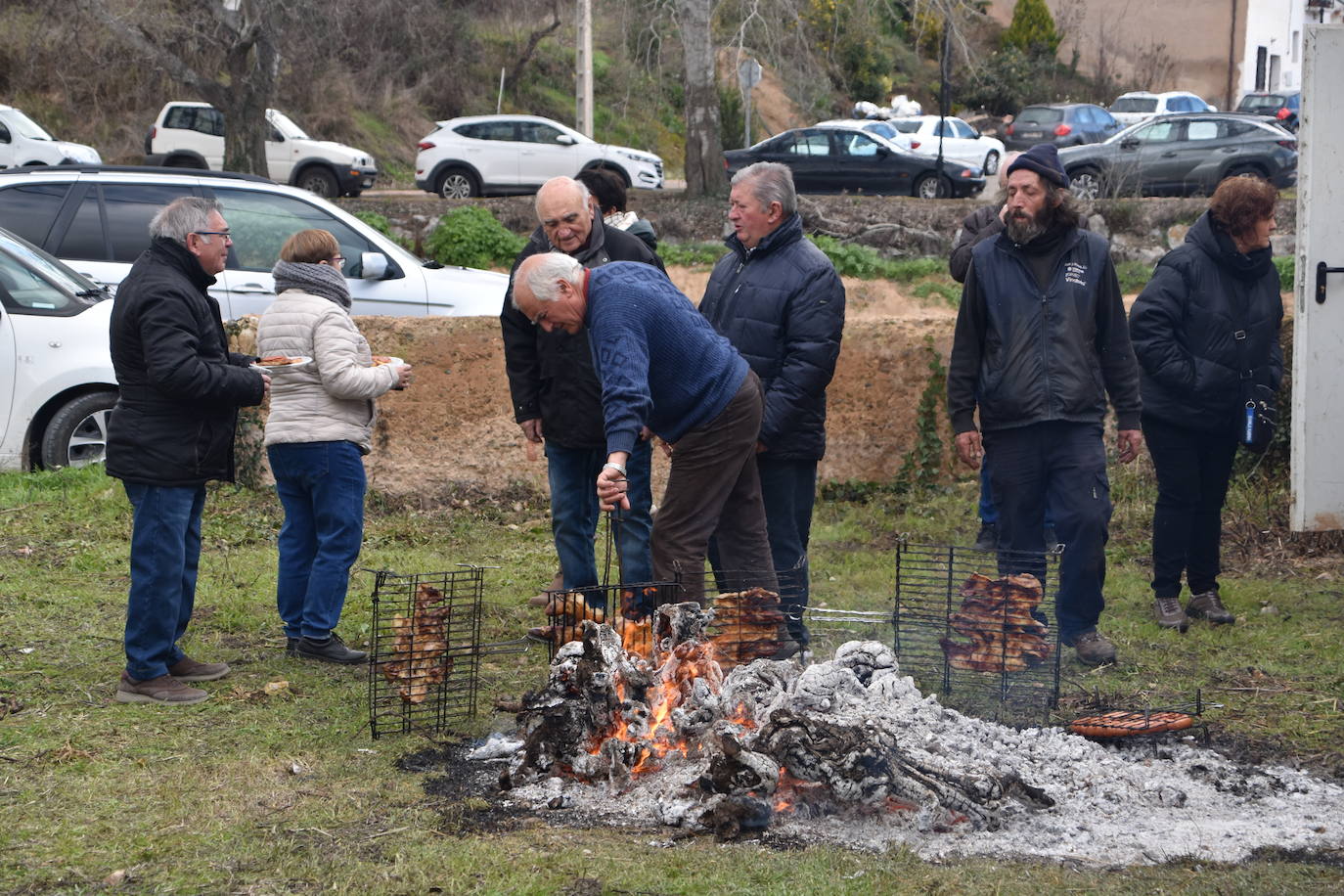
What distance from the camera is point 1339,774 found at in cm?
441

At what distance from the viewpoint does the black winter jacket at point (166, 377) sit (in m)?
5.00

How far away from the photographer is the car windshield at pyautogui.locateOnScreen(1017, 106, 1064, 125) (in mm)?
32375

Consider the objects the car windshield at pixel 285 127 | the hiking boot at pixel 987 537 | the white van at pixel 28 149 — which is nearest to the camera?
the hiking boot at pixel 987 537

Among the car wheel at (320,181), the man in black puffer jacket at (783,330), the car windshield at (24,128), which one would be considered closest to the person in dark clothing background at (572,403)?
the man in black puffer jacket at (783,330)

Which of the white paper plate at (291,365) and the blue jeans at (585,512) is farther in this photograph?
the blue jeans at (585,512)

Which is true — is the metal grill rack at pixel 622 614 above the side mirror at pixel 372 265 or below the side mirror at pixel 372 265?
below

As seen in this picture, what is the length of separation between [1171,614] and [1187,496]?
55 cm

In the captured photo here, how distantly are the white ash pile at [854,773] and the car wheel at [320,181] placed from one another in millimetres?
23030

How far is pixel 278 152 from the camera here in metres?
26.1

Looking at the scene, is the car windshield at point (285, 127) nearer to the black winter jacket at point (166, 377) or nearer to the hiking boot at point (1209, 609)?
the black winter jacket at point (166, 377)

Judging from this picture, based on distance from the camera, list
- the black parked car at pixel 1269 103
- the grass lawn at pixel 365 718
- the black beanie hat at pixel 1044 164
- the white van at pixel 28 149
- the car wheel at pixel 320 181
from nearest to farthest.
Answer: the grass lawn at pixel 365 718 < the black beanie hat at pixel 1044 164 < the white van at pixel 28 149 < the car wheel at pixel 320 181 < the black parked car at pixel 1269 103

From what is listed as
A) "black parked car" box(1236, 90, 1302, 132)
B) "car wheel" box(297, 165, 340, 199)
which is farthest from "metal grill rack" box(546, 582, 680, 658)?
"black parked car" box(1236, 90, 1302, 132)

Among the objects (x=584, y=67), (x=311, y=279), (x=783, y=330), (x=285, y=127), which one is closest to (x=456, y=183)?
(x=285, y=127)

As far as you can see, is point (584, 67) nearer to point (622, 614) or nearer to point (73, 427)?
point (73, 427)
